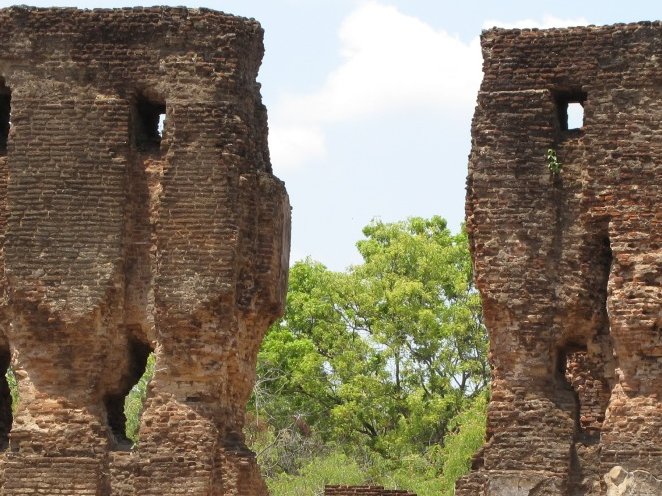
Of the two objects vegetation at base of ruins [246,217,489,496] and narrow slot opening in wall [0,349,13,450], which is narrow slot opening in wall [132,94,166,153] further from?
vegetation at base of ruins [246,217,489,496]

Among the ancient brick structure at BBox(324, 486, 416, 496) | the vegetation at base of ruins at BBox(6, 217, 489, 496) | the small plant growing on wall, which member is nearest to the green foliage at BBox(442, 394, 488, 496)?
the vegetation at base of ruins at BBox(6, 217, 489, 496)

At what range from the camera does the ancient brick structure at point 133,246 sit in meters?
18.5

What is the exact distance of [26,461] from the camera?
18516mm

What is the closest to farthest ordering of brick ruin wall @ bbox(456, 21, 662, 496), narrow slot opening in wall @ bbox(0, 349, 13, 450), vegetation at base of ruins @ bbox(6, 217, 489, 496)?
brick ruin wall @ bbox(456, 21, 662, 496)
narrow slot opening in wall @ bbox(0, 349, 13, 450)
vegetation at base of ruins @ bbox(6, 217, 489, 496)

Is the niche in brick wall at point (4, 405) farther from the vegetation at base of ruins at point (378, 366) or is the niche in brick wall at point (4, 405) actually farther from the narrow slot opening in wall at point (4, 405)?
the vegetation at base of ruins at point (378, 366)

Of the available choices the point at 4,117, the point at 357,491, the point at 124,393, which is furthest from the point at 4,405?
the point at 357,491

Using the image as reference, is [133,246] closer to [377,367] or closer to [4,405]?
[4,405]

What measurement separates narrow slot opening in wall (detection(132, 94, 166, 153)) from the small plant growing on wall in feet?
12.7

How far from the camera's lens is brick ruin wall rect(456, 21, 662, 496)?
1762 centimetres

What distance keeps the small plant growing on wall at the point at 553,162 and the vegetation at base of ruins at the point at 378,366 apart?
44.0 feet

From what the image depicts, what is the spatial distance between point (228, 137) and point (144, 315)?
6.42ft

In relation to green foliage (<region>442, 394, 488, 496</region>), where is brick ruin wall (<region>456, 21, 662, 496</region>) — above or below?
above

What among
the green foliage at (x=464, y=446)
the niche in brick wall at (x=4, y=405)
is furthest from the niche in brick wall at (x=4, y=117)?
the green foliage at (x=464, y=446)

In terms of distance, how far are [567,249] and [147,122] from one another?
466 cm
